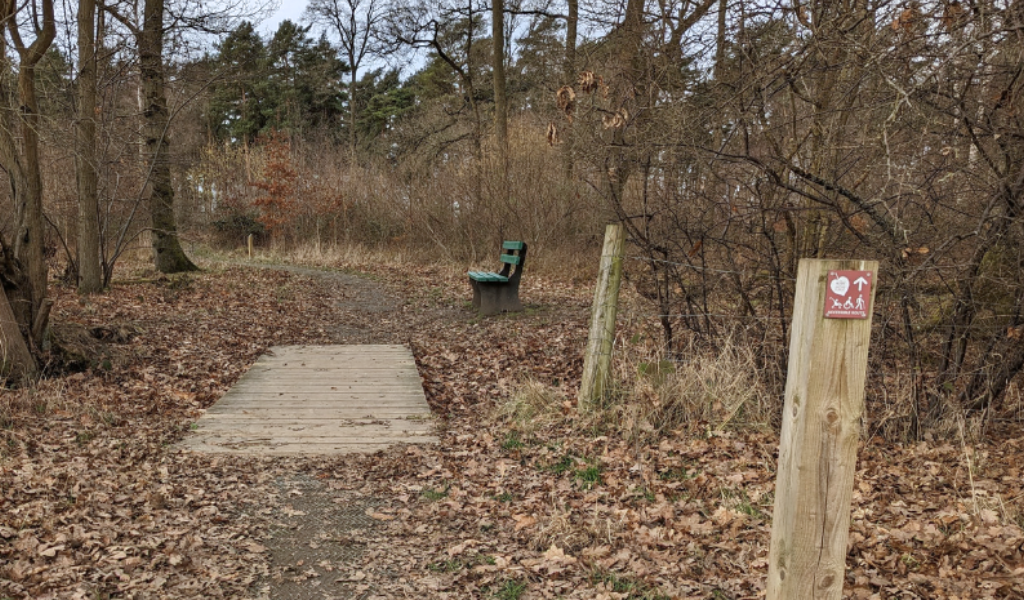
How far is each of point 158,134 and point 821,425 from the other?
14.7 meters

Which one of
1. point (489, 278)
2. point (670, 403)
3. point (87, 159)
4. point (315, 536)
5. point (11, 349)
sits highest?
point (87, 159)

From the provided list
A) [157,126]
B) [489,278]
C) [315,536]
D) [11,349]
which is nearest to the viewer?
[315,536]

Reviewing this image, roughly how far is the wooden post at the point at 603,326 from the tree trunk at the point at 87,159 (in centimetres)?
896

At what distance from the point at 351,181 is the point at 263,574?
21.8 m

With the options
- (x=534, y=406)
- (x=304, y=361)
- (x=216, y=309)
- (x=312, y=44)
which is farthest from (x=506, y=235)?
(x=312, y=44)

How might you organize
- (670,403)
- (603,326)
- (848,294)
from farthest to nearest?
(603,326) < (670,403) < (848,294)

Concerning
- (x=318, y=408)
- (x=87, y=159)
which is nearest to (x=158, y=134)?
(x=87, y=159)

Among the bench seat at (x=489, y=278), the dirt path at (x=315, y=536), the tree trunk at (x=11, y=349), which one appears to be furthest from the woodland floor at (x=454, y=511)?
the bench seat at (x=489, y=278)

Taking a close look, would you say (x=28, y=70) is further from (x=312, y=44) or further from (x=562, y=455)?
(x=312, y=44)

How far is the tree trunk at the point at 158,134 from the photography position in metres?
13.4

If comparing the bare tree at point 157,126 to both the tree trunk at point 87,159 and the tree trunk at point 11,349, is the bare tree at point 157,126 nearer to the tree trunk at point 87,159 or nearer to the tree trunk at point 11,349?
the tree trunk at point 87,159

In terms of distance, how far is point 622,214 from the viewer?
6.15 meters

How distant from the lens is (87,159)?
11594 millimetres

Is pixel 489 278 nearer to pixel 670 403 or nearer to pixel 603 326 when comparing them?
pixel 603 326
